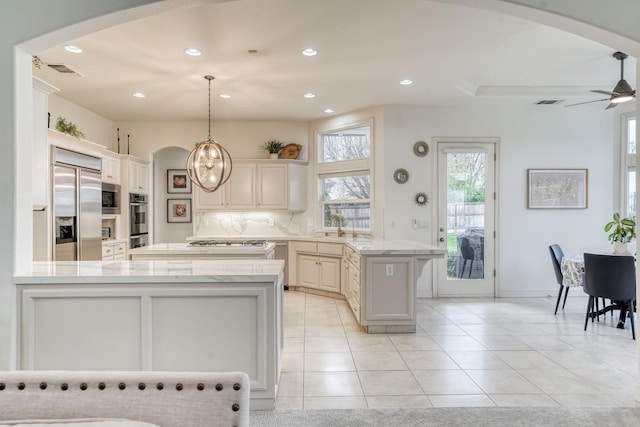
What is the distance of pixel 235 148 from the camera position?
21.9 feet

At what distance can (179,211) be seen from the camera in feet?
26.5

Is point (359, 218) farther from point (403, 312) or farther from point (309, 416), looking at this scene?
point (309, 416)

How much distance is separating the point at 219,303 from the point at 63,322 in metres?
0.95

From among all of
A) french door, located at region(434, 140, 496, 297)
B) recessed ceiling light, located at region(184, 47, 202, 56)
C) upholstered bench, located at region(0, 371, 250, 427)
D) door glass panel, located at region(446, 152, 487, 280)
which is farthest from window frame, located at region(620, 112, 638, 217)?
upholstered bench, located at region(0, 371, 250, 427)

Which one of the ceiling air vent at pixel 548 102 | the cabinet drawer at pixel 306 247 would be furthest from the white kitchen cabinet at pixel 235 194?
the ceiling air vent at pixel 548 102

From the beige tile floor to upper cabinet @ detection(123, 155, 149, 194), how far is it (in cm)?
334

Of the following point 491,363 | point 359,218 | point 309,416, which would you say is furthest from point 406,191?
point 309,416

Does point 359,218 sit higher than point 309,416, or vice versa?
point 359,218

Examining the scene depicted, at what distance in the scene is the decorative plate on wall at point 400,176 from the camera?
569 cm

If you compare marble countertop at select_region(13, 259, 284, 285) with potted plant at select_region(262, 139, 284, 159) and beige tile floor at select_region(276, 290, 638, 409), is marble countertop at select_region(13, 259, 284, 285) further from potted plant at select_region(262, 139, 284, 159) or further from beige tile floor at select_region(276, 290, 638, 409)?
potted plant at select_region(262, 139, 284, 159)

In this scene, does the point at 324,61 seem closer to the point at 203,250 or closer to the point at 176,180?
the point at 203,250

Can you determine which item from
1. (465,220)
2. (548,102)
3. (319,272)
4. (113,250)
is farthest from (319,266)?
(548,102)

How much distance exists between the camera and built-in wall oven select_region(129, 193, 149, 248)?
19.7 ft

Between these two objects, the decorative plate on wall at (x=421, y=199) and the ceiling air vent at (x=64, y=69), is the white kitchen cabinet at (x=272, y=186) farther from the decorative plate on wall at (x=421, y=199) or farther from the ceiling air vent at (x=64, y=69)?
the ceiling air vent at (x=64, y=69)
